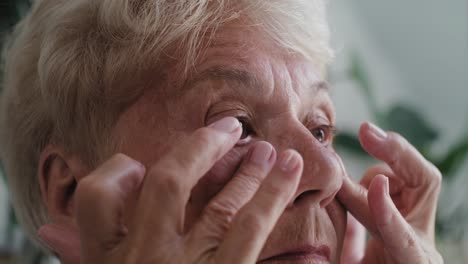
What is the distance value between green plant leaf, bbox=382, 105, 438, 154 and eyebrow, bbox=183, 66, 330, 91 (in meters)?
1.57

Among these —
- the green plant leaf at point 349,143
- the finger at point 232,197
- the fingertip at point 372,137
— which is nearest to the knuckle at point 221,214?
the finger at point 232,197

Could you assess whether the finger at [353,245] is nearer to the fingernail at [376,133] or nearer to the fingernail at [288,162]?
the fingernail at [376,133]

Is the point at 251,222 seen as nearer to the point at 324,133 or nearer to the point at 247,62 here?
the point at 247,62

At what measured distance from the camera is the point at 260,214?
71cm

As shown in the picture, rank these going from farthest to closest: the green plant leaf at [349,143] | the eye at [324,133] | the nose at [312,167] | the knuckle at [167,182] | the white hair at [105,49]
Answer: the green plant leaf at [349,143], the eye at [324,133], the white hair at [105,49], the nose at [312,167], the knuckle at [167,182]

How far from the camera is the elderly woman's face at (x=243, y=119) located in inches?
35.6

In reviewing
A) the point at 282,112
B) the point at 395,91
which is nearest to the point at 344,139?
the point at 395,91

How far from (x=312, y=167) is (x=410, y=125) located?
167cm

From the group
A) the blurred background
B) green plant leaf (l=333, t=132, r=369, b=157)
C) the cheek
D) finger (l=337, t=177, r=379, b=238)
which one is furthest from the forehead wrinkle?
the blurred background

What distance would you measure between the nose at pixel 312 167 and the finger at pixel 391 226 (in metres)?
0.07

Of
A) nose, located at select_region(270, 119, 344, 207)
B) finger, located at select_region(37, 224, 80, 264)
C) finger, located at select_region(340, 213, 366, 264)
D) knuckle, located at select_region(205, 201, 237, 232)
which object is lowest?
finger, located at select_region(340, 213, 366, 264)

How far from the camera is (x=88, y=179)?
73 centimetres

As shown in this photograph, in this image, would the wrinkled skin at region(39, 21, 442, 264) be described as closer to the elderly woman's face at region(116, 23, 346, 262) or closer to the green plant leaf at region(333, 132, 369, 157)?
the elderly woman's face at region(116, 23, 346, 262)

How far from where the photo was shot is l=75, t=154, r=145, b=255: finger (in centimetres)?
71
